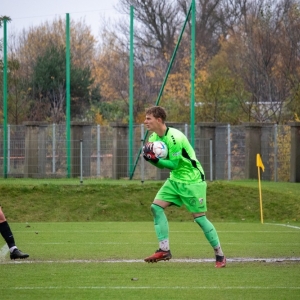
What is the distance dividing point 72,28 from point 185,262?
56909mm

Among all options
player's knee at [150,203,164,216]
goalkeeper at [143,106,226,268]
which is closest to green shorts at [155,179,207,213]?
goalkeeper at [143,106,226,268]

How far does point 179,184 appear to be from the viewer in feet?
37.3

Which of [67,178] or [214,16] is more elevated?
[214,16]

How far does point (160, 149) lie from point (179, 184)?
0.56m

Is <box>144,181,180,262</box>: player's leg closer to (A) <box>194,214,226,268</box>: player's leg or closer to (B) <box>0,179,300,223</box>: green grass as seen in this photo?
(A) <box>194,214,226,268</box>: player's leg

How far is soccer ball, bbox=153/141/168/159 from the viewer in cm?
1109

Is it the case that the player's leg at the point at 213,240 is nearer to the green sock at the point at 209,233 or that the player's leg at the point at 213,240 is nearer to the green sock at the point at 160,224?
the green sock at the point at 209,233

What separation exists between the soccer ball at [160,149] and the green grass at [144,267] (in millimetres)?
1375

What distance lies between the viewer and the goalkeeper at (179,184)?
36.8 ft

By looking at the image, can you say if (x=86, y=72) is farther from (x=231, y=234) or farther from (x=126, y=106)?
(x=231, y=234)

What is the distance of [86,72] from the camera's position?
47.6 meters

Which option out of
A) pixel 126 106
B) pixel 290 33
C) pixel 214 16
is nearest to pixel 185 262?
pixel 290 33

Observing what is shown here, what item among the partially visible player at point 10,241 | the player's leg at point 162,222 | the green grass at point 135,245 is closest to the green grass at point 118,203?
the green grass at point 135,245

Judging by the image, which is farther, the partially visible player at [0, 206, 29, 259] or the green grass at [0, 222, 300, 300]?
the partially visible player at [0, 206, 29, 259]
